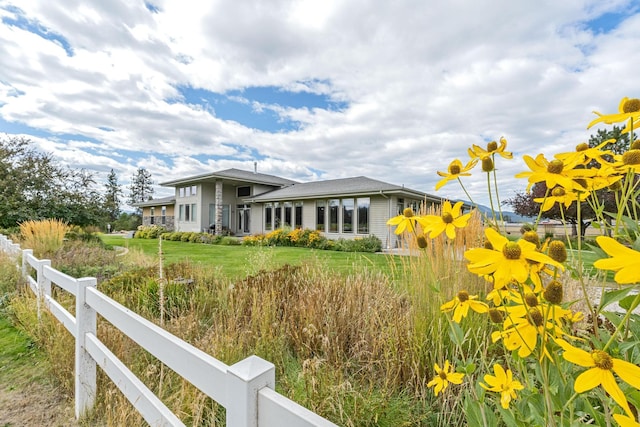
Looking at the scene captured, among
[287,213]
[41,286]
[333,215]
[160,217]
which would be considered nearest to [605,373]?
[41,286]

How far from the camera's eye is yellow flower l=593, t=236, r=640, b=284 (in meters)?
0.44

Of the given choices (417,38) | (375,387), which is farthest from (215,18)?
(375,387)

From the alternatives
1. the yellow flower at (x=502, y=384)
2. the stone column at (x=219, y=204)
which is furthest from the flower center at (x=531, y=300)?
the stone column at (x=219, y=204)

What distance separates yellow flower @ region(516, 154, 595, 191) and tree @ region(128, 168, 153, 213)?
6067 cm

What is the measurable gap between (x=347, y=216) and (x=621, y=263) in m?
15.6

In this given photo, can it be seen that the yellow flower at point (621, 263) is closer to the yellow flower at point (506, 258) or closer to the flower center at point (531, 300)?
the yellow flower at point (506, 258)

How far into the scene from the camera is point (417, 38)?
24.3 feet

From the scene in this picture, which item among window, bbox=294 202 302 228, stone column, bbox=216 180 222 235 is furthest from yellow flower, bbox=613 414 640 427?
stone column, bbox=216 180 222 235

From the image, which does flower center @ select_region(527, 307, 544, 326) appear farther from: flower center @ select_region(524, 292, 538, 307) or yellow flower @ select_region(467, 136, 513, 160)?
yellow flower @ select_region(467, 136, 513, 160)

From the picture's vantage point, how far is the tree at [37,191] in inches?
508

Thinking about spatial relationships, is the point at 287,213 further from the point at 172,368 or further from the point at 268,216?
the point at 172,368

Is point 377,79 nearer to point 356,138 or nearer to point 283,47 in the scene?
point 283,47

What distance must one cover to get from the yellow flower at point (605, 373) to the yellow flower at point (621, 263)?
0.17 meters

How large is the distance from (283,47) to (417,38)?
12.6ft
